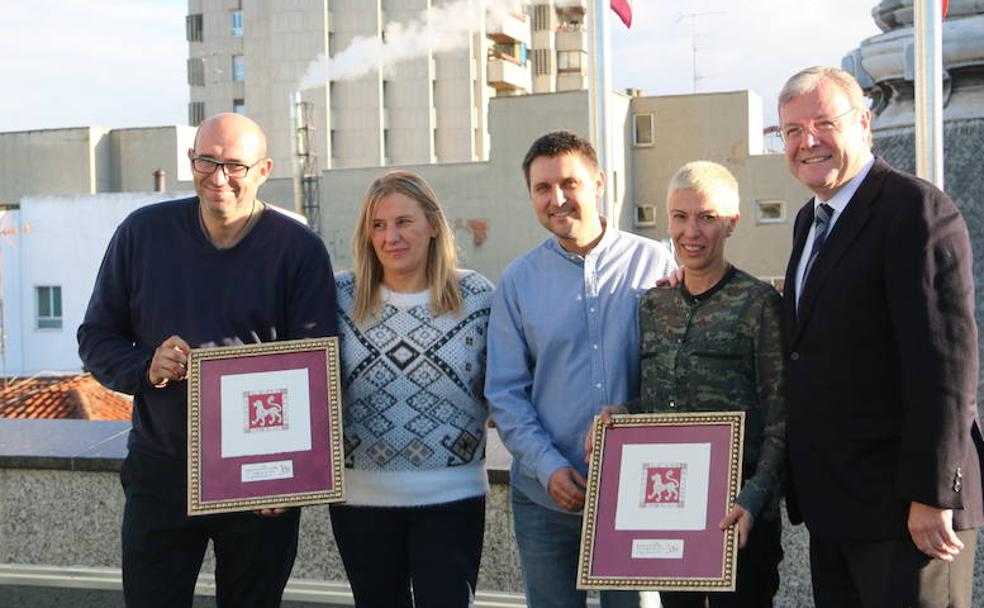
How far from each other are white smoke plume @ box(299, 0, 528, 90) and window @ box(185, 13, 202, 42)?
860cm

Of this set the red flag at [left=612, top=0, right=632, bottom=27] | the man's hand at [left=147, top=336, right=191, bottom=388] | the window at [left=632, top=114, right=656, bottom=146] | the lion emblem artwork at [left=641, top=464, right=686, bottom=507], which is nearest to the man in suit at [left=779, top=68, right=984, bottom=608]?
the lion emblem artwork at [left=641, top=464, right=686, bottom=507]

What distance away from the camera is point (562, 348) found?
12.8 feet

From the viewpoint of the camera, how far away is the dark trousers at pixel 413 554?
4.00 metres

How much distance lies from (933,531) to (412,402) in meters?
1.63

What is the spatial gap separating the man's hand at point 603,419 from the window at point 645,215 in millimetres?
45556

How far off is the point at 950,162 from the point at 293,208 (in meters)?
48.6

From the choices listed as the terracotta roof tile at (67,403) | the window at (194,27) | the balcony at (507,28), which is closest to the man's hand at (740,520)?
the terracotta roof tile at (67,403)

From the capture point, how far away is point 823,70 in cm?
343

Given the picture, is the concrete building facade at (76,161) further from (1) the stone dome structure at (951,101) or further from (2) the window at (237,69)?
(1) the stone dome structure at (951,101)

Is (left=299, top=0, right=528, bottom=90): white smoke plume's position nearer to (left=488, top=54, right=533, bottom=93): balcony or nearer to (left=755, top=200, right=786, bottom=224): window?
(left=488, top=54, right=533, bottom=93): balcony

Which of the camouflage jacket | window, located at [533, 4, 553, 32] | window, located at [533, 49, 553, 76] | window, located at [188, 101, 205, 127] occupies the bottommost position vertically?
the camouflage jacket

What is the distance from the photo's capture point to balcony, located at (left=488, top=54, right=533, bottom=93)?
241 feet

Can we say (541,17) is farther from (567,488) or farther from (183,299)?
(567,488)

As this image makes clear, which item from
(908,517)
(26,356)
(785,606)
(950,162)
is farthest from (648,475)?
(26,356)
